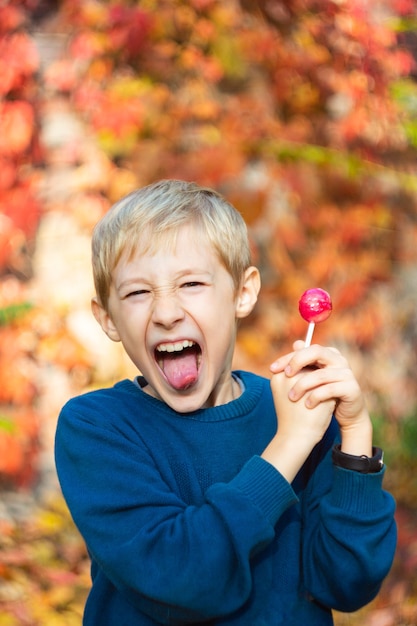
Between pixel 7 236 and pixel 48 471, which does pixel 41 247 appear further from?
pixel 48 471

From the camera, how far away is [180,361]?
5.74 ft

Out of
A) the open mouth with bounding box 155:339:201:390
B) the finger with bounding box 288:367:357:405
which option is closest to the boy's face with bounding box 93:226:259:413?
the open mouth with bounding box 155:339:201:390

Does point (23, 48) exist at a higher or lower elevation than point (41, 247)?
higher

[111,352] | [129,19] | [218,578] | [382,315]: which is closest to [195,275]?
[218,578]

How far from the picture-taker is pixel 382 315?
5.28 metres

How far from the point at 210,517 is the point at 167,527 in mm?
81

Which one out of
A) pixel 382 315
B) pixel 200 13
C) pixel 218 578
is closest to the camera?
pixel 218 578

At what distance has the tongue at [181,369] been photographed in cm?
171

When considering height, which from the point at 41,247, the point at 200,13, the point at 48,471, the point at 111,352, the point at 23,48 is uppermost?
the point at 200,13

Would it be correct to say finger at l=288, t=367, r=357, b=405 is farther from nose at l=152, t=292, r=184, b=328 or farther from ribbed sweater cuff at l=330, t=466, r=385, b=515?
nose at l=152, t=292, r=184, b=328

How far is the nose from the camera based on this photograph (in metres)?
1.66

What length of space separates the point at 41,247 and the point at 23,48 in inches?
41.7

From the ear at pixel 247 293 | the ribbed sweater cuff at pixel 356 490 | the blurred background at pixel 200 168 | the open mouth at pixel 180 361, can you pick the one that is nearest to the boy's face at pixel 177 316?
the open mouth at pixel 180 361

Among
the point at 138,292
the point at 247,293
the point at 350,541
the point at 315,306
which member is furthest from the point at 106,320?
the point at 350,541
